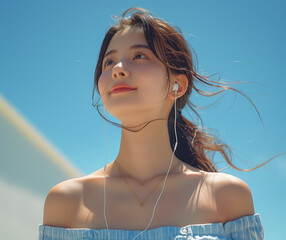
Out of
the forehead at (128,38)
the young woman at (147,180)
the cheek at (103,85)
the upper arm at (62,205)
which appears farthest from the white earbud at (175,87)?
the upper arm at (62,205)

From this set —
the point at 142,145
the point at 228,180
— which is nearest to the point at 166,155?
the point at 142,145

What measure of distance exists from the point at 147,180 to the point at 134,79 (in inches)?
24.8

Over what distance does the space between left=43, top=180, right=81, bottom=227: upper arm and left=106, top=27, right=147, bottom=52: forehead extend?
909 millimetres

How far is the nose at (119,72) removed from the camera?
2.19 meters

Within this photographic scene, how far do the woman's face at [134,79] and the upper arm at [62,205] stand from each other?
0.53 metres

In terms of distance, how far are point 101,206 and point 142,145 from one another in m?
0.44

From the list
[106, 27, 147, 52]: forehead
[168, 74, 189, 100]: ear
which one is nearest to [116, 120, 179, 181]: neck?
[168, 74, 189, 100]: ear

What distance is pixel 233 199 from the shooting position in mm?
2123

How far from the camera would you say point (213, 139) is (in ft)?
9.17

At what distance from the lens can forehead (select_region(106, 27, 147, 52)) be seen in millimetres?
2355

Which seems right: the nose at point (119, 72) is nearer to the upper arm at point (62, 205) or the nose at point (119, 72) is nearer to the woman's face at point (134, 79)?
the woman's face at point (134, 79)

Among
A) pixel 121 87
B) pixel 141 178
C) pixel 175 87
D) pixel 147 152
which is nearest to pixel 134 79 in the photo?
pixel 121 87

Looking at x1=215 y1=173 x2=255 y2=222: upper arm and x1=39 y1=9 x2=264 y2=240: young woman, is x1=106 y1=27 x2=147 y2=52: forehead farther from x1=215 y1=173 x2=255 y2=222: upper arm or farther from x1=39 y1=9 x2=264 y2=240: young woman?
x1=215 y1=173 x2=255 y2=222: upper arm

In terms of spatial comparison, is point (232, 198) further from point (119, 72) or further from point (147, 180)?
point (119, 72)
